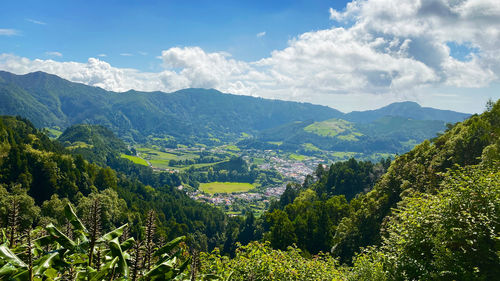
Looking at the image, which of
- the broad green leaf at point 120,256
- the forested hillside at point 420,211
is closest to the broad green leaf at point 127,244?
the broad green leaf at point 120,256

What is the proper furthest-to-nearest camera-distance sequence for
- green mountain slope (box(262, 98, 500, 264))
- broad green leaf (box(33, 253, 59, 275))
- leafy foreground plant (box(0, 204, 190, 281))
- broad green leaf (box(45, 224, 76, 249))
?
1. green mountain slope (box(262, 98, 500, 264))
2. broad green leaf (box(45, 224, 76, 249))
3. leafy foreground plant (box(0, 204, 190, 281))
4. broad green leaf (box(33, 253, 59, 275))

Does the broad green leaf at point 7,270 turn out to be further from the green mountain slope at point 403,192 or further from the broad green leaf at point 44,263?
the green mountain slope at point 403,192

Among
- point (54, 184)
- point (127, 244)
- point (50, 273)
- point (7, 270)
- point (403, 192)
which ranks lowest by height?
point (54, 184)

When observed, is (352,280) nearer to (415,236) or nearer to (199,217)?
(415,236)

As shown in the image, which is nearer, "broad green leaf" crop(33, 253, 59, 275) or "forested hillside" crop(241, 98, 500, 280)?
"broad green leaf" crop(33, 253, 59, 275)

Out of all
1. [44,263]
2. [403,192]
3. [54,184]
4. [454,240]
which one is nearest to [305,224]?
[403,192]

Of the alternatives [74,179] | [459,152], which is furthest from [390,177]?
[74,179]

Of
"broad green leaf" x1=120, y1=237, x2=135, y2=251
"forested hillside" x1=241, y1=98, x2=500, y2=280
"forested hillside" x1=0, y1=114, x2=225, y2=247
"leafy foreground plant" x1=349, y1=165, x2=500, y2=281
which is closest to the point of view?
"broad green leaf" x1=120, y1=237, x2=135, y2=251

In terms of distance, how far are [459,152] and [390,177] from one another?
1071 centimetres

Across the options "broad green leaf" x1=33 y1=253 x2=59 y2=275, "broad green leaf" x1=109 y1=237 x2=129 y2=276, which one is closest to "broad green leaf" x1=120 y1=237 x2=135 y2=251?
"broad green leaf" x1=109 y1=237 x2=129 y2=276

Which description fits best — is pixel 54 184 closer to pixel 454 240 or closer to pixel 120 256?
pixel 454 240

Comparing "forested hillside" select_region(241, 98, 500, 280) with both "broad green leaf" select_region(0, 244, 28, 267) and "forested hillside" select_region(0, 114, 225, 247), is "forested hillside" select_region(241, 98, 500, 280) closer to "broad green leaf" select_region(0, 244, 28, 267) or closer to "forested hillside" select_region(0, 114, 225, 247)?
"broad green leaf" select_region(0, 244, 28, 267)

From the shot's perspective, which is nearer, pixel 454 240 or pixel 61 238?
pixel 61 238

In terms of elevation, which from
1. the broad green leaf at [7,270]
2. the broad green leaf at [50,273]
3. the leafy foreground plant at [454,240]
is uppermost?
the broad green leaf at [7,270]
